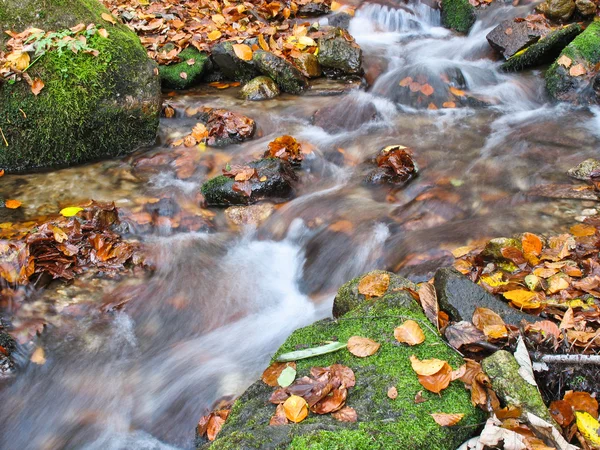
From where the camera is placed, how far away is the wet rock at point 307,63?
7.91 meters

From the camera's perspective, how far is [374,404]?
2.18m

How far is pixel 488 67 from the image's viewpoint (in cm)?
830

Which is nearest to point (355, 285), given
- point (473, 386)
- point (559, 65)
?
point (473, 386)

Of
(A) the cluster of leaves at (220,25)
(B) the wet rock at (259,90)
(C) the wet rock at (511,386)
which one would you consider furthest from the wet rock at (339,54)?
(C) the wet rock at (511,386)

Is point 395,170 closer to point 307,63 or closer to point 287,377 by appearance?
point 307,63

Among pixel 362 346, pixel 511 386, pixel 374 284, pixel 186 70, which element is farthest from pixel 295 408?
pixel 186 70

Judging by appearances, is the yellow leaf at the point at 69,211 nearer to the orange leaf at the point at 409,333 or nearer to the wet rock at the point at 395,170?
the wet rock at the point at 395,170

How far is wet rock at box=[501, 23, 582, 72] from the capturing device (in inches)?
297

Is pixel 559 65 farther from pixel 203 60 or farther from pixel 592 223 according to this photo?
pixel 203 60

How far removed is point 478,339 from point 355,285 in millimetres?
887

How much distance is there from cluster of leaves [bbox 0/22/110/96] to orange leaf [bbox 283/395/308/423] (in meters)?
4.94

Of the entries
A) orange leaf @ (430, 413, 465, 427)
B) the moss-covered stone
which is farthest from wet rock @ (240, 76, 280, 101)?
orange leaf @ (430, 413, 465, 427)

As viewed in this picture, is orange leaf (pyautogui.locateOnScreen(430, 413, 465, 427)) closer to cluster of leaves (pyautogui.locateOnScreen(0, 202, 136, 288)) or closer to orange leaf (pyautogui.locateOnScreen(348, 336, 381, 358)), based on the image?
orange leaf (pyautogui.locateOnScreen(348, 336, 381, 358))

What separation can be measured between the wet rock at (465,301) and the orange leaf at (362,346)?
0.68 m
